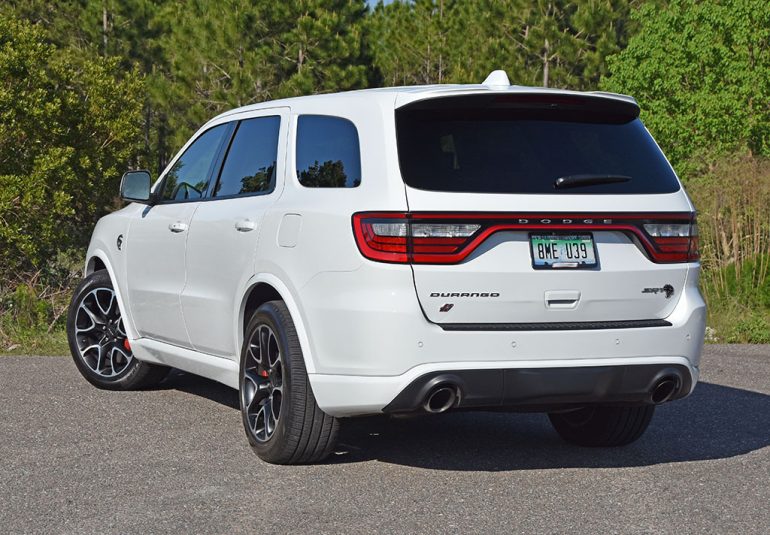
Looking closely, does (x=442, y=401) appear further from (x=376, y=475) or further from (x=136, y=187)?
(x=136, y=187)

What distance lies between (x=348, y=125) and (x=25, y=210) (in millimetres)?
15417

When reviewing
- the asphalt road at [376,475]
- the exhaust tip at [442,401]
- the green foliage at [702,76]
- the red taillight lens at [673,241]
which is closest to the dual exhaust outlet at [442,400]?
the exhaust tip at [442,401]

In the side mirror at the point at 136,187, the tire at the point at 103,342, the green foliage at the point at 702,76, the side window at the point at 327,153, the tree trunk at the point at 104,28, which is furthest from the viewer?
the tree trunk at the point at 104,28

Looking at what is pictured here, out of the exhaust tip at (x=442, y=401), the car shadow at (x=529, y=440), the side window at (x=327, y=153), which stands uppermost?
the side window at (x=327, y=153)

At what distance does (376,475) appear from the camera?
6.14 meters

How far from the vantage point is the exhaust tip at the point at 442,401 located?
18.4 feet

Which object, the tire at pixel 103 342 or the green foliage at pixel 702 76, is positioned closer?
Result: the tire at pixel 103 342

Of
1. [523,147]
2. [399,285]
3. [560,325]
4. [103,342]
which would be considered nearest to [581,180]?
[523,147]

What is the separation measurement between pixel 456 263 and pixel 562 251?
0.52 m

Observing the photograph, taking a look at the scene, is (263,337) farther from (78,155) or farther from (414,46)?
(414,46)

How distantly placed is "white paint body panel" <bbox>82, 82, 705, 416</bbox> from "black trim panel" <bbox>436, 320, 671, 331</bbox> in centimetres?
3

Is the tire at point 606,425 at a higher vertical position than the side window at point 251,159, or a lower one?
lower

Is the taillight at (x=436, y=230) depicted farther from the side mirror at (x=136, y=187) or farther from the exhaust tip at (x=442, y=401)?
the side mirror at (x=136, y=187)

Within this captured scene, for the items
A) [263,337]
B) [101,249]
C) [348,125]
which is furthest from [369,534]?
[101,249]
